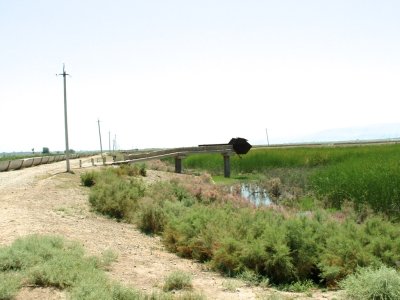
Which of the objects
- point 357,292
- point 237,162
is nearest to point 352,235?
point 357,292

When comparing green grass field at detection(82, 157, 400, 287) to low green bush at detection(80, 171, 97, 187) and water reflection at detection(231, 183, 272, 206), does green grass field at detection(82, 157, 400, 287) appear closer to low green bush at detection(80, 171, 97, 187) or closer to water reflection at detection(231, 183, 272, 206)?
low green bush at detection(80, 171, 97, 187)

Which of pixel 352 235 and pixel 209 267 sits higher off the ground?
pixel 352 235

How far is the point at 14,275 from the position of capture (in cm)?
791

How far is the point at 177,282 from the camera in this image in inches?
329

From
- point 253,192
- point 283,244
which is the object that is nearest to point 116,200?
point 283,244

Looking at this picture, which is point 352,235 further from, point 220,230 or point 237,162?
point 237,162

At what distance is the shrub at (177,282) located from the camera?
8250mm

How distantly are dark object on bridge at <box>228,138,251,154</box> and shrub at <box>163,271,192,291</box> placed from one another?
37081 millimetres

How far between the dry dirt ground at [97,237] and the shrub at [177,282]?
193mm

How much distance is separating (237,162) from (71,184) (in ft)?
84.2

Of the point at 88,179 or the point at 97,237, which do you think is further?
the point at 88,179

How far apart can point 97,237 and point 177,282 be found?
5435mm

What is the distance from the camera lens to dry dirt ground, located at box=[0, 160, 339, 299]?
8467mm

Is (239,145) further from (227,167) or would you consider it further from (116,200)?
(116,200)
